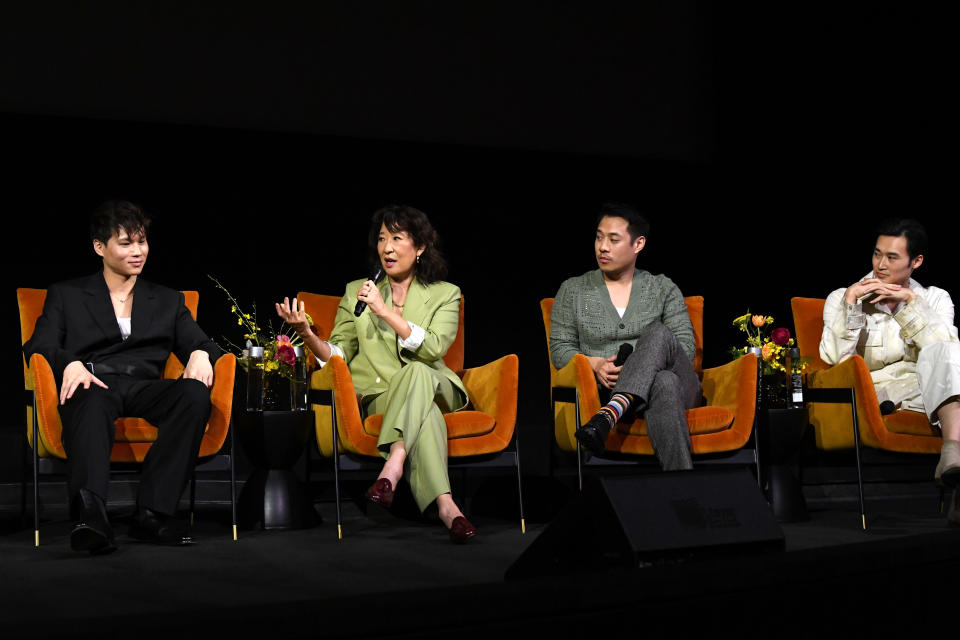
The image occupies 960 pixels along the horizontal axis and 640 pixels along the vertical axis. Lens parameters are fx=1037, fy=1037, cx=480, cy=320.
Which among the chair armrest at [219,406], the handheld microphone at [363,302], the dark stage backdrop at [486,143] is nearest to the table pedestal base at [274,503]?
the chair armrest at [219,406]

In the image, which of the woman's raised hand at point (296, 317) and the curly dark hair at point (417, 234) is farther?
the curly dark hair at point (417, 234)

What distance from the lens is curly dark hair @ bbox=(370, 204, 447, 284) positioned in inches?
155

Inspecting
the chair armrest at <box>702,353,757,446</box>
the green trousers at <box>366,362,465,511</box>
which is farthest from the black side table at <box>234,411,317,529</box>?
the chair armrest at <box>702,353,757,446</box>

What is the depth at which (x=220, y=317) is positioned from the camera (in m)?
4.92

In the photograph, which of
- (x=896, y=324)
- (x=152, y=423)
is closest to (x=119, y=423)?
(x=152, y=423)

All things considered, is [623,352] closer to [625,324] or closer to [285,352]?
[625,324]

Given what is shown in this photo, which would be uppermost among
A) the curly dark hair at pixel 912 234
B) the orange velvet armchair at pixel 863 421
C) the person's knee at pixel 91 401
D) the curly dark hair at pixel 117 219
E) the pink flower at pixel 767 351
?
the curly dark hair at pixel 117 219

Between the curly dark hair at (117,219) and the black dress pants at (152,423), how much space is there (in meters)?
0.53

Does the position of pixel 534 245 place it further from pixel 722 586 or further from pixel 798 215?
pixel 722 586

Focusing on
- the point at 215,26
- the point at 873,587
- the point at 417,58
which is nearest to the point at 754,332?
the point at 417,58

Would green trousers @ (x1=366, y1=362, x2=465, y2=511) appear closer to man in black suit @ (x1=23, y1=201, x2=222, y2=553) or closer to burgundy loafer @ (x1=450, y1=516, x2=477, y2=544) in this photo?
burgundy loafer @ (x1=450, y1=516, x2=477, y2=544)

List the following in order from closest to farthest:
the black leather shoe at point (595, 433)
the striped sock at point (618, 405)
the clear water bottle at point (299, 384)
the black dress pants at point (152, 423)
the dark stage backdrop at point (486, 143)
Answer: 1. the black dress pants at point (152, 423)
2. the black leather shoe at point (595, 433)
3. the striped sock at point (618, 405)
4. the clear water bottle at point (299, 384)
5. the dark stage backdrop at point (486, 143)

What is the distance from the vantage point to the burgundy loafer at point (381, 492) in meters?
3.29

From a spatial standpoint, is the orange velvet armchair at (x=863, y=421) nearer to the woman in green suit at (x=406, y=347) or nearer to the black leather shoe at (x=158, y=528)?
the woman in green suit at (x=406, y=347)
